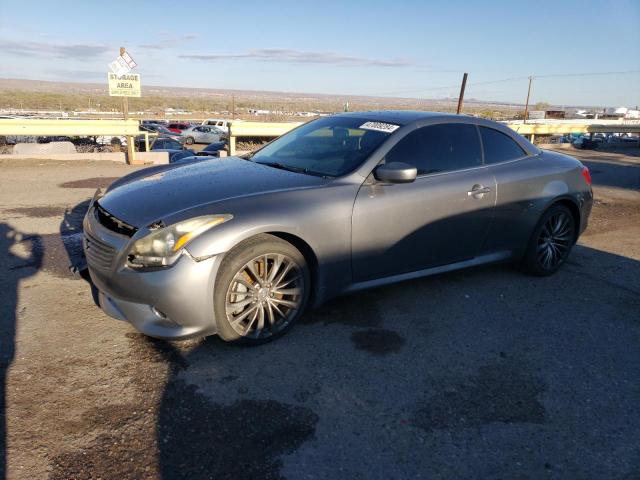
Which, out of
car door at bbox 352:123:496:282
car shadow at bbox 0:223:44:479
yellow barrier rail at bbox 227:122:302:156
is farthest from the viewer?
yellow barrier rail at bbox 227:122:302:156

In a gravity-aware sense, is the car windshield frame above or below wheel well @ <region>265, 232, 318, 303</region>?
above

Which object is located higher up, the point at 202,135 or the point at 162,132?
the point at 162,132

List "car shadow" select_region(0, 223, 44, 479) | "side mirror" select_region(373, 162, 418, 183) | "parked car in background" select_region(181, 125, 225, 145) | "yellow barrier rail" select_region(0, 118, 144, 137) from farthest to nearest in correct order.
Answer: "parked car in background" select_region(181, 125, 225, 145) → "yellow barrier rail" select_region(0, 118, 144, 137) → "side mirror" select_region(373, 162, 418, 183) → "car shadow" select_region(0, 223, 44, 479)

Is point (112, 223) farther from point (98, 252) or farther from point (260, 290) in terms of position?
point (260, 290)

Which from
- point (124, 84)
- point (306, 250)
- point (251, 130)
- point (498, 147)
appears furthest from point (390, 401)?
point (124, 84)

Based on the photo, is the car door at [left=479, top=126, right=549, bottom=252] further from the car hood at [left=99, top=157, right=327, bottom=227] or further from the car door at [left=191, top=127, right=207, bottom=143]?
the car door at [left=191, top=127, right=207, bottom=143]

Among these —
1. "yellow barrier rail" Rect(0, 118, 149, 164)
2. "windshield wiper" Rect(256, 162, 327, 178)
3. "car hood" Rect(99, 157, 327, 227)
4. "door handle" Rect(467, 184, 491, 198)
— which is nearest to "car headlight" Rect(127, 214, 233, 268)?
"car hood" Rect(99, 157, 327, 227)

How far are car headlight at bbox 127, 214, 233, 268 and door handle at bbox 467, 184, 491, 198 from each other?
8.16ft

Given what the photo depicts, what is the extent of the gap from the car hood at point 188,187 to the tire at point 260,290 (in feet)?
1.45

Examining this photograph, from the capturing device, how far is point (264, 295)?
3.46m

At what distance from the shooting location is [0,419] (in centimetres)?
260

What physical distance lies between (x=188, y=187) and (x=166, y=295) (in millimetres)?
935

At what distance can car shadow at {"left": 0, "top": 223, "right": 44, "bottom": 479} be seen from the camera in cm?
272

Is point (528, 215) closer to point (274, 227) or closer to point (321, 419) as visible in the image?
point (274, 227)
